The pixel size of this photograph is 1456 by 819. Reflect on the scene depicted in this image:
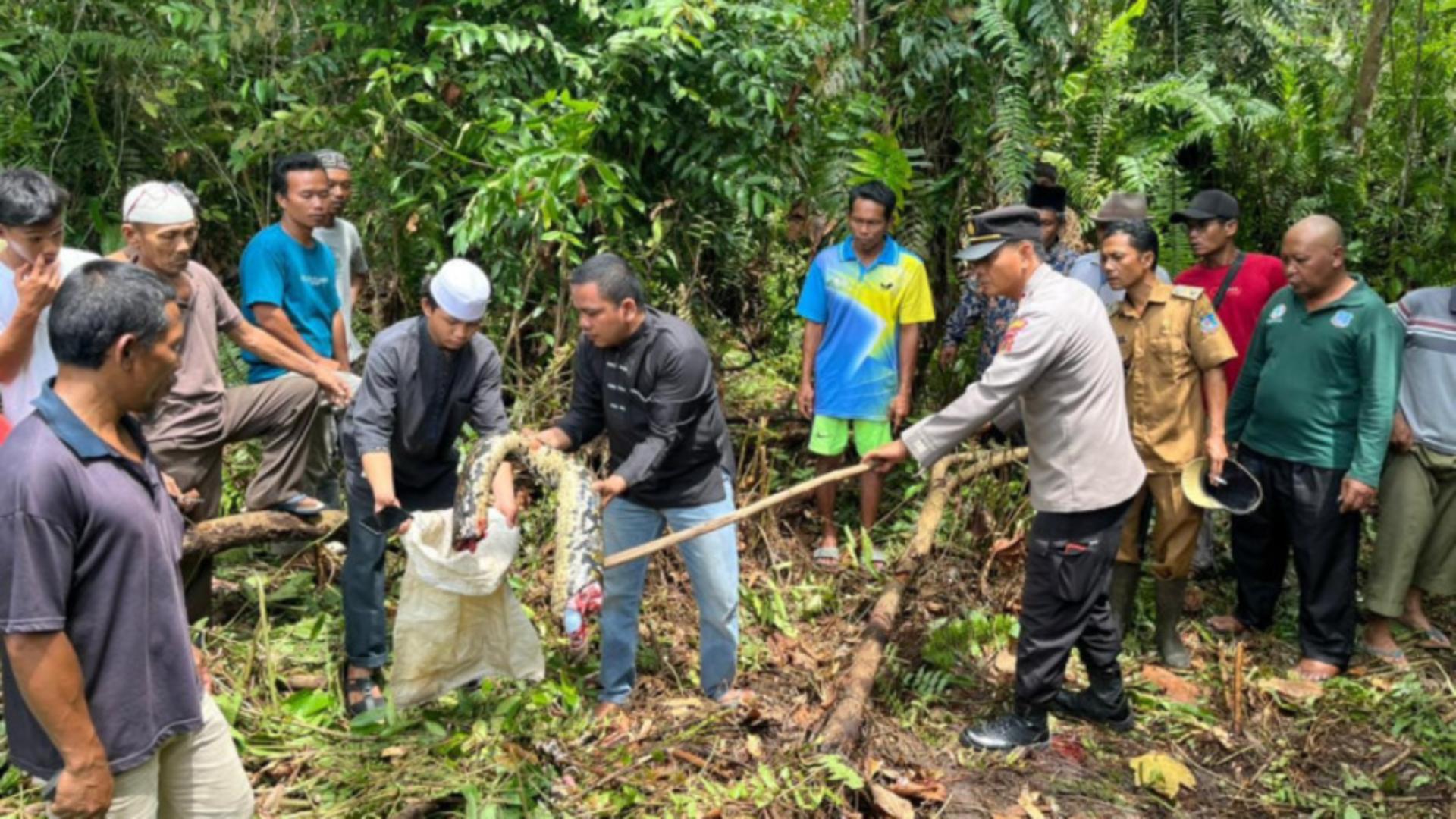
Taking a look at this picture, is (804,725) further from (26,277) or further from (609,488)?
(26,277)

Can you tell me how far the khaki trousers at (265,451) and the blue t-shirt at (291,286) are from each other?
7.4 inches

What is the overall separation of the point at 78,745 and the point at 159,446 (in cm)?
247

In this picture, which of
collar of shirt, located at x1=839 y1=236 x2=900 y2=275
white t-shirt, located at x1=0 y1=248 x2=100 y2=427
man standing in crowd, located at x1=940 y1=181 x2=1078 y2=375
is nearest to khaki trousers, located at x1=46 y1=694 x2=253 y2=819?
white t-shirt, located at x1=0 y1=248 x2=100 y2=427

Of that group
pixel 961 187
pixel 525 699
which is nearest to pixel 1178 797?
pixel 525 699

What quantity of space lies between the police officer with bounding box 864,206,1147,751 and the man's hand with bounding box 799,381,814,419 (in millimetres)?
1940

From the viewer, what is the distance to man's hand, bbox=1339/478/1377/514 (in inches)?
196

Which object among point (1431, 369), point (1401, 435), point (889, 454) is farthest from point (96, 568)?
point (1431, 369)

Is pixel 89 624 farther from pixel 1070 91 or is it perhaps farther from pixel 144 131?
pixel 1070 91

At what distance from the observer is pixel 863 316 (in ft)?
20.2

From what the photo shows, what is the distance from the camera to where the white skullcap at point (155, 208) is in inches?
165

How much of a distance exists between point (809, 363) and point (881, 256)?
0.74m

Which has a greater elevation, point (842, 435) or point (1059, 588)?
point (842, 435)

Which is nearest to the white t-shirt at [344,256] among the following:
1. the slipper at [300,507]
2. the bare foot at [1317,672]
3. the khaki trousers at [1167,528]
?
the slipper at [300,507]

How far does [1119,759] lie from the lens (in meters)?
4.54
